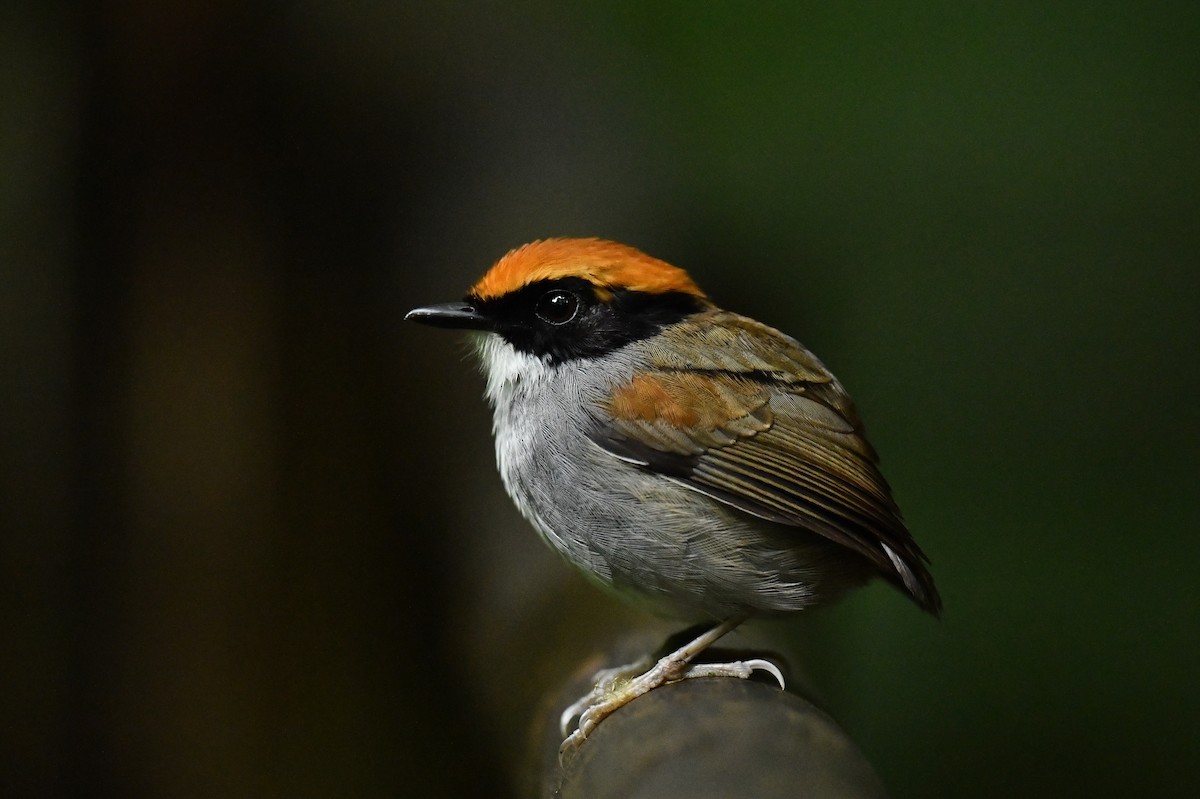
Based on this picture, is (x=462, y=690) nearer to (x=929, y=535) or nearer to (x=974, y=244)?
(x=929, y=535)

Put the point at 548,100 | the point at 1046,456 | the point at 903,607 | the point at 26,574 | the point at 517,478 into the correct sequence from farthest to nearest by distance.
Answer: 1. the point at 1046,456
2. the point at 903,607
3. the point at 26,574
4. the point at 548,100
5. the point at 517,478

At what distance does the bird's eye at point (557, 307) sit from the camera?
4.83 feet

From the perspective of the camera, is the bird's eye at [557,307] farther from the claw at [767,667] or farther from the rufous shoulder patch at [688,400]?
the claw at [767,667]

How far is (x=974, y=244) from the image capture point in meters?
2.90

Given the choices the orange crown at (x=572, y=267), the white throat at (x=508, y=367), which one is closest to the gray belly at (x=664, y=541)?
the white throat at (x=508, y=367)

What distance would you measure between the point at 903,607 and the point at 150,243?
1948mm

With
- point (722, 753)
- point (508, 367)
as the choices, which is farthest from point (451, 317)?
point (722, 753)

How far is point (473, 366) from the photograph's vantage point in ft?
5.80

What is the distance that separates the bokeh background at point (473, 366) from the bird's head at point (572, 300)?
0.90 ft

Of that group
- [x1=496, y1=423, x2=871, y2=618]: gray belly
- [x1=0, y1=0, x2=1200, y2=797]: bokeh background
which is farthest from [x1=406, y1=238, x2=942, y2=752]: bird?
[x1=0, y1=0, x2=1200, y2=797]: bokeh background

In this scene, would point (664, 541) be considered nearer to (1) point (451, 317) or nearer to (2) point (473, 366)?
(1) point (451, 317)

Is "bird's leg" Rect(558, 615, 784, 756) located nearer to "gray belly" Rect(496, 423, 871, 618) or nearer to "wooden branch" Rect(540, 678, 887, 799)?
"gray belly" Rect(496, 423, 871, 618)

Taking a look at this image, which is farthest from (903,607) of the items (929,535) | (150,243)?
(150,243)

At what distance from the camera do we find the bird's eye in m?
1.47
